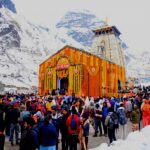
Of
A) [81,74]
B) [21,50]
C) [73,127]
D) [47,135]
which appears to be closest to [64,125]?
[73,127]

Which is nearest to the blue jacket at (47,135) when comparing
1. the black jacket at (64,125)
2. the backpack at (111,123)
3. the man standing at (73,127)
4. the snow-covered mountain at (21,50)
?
the man standing at (73,127)

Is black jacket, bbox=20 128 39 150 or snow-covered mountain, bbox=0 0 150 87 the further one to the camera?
snow-covered mountain, bbox=0 0 150 87

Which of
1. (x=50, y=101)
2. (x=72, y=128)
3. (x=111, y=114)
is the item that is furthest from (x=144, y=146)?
(x=50, y=101)

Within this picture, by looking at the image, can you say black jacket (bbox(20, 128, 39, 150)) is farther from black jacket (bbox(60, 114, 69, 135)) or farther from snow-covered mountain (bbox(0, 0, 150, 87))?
snow-covered mountain (bbox(0, 0, 150, 87))

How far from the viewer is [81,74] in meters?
33.0

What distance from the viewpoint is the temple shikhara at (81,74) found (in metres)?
33.0

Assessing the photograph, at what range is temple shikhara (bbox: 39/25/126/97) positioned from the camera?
108 feet

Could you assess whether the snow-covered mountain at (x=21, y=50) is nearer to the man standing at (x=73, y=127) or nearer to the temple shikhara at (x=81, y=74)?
the temple shikhara at (x=81, y=74)

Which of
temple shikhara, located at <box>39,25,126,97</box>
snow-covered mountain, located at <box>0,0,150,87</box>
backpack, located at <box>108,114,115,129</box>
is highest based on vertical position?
snow-covered mountain, located at <box>0,0,150,87</box>

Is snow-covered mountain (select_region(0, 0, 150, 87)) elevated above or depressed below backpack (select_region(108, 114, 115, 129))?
above

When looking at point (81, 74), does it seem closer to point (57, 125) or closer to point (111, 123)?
point (111, 123)

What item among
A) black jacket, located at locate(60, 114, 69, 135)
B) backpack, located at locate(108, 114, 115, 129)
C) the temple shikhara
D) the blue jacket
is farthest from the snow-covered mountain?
the blue jacket

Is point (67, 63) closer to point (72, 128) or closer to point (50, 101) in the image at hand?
point (50, 101)

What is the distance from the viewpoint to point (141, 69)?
156 meters
